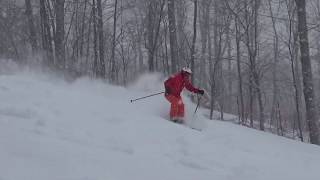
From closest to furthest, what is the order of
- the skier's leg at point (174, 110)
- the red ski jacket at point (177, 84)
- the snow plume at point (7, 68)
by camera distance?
the skier's leg at point (174, 110)
the red ski jacket at point (177, 84)
the snow plume at point (7, 68)

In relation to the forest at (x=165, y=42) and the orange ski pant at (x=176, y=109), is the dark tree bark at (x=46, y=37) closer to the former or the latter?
the forest at (x=165, y=42)

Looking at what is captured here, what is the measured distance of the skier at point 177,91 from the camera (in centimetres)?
1320

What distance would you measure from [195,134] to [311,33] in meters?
47.6

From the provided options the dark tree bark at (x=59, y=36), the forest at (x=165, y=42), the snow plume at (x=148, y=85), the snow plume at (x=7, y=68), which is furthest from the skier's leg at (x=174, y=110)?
the dark tree bark at (x=59, y=36)

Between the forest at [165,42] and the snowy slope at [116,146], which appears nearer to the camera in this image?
the snowy slope at [116,146]

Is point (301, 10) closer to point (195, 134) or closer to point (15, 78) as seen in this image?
point (195, 134)

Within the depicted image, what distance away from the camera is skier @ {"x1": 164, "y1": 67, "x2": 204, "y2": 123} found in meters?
13.2

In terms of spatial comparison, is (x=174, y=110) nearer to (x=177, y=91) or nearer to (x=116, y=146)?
(x=177, y=91)

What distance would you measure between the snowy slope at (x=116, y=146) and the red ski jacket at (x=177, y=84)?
85cm

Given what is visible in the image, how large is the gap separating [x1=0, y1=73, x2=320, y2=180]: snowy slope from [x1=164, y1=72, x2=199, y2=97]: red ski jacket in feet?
2.80

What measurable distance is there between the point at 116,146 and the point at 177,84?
456 cm

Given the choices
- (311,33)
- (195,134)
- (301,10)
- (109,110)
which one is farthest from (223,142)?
(311,33)

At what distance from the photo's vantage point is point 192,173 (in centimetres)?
878

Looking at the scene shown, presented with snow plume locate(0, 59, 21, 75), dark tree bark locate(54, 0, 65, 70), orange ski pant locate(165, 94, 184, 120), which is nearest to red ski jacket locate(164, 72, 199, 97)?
orange ski pant locate(165, 94, 184, 120)
